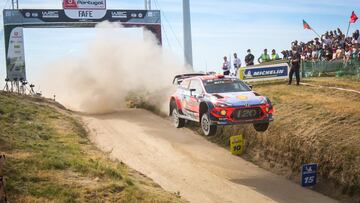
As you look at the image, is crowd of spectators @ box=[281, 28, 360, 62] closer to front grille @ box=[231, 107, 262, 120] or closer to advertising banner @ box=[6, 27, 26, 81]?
front grille @ box=[231, 107, 262, 120]

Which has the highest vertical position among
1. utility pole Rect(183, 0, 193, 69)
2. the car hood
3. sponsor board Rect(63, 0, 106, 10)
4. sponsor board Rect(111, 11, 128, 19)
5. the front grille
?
sponsor board Rect(63, 0, 106, 10)

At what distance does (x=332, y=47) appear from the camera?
27.3m

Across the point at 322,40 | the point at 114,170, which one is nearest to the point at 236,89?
the point at 114,170

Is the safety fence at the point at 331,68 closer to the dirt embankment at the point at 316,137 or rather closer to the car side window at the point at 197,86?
the dirt embankment at the point at 316,137

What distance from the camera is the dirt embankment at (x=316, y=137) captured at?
18.0 meters

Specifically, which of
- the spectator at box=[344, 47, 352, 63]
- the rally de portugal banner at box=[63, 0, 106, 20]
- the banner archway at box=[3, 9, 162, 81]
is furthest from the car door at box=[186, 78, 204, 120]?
the banner archway at box=[3, 9, 162, 81]

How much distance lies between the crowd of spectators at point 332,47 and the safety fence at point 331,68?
0.95 ft

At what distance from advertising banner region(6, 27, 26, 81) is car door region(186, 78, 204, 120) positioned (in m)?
24.6

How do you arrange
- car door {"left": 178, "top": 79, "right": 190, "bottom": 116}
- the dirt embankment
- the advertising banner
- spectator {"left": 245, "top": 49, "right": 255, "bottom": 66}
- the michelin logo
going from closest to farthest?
car door {"left": 178, "top": 79, "right": 190, "bottom": 116} < the dirt embankment < the michelin logo < spectator {"left": 245, "top": 49, "right": 255, "bottom": 66} < the advertising banner

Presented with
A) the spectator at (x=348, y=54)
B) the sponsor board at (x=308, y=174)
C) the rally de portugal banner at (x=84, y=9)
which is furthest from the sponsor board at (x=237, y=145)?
the rally de portugal banner at (x=84, y=9)

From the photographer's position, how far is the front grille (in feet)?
48.8

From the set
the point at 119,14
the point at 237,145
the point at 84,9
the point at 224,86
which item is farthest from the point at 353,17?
the point at 84,9

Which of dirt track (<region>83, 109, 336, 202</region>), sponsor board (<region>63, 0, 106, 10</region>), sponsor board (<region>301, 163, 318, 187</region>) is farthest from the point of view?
sponsor board (<region>63, 0, 106, 10</region>)

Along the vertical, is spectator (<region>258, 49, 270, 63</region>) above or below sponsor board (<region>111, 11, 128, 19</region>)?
below
